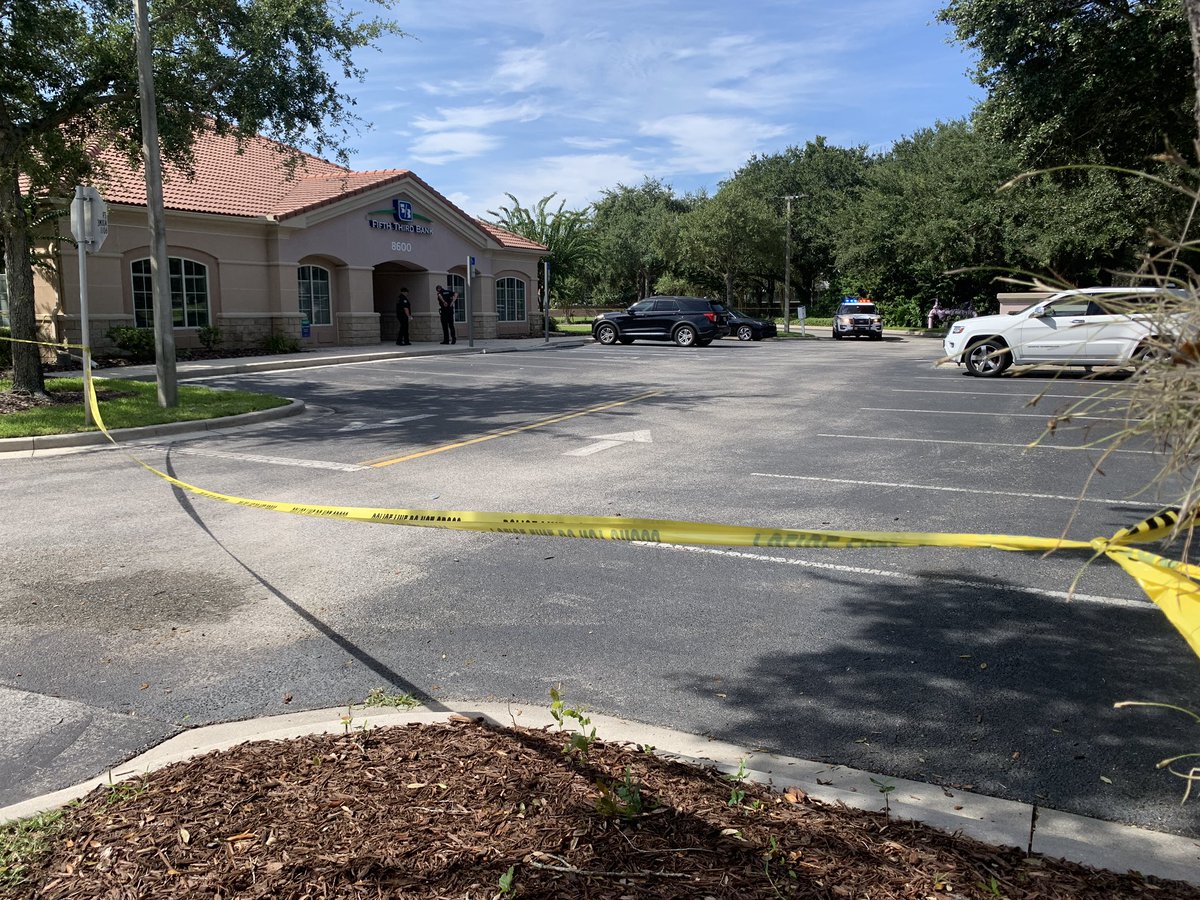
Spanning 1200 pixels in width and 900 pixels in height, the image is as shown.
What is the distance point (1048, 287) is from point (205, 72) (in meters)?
15.6

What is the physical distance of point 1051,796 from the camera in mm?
3211

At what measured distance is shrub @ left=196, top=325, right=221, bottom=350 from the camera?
2425cm

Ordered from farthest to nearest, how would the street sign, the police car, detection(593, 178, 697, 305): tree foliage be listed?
detection(593, 178, 697, 305): tree foliage, the police car, the street sign

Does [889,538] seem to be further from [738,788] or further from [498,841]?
[498,841]

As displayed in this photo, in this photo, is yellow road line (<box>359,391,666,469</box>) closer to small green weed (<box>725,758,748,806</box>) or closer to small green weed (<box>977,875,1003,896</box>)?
small green weed (<box>725,758,748,806</box>)

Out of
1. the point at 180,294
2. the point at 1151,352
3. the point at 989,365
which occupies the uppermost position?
the point at 180,294

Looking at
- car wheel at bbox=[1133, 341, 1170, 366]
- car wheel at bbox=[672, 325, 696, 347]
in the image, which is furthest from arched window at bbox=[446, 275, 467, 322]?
car wheel at bbox=[1133, 341, 1170, 366]

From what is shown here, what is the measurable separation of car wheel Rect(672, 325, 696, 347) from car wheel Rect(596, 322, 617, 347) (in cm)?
248

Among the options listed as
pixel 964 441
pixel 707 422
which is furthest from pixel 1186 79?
pixel 707 422

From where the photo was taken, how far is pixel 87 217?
12.0m

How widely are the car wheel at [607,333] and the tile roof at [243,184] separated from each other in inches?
245

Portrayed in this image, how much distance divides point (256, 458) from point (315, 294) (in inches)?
791

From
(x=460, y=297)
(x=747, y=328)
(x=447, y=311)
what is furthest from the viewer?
(x=747, y=328)

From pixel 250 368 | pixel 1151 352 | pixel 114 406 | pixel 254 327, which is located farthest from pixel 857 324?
pixel 1151 352
